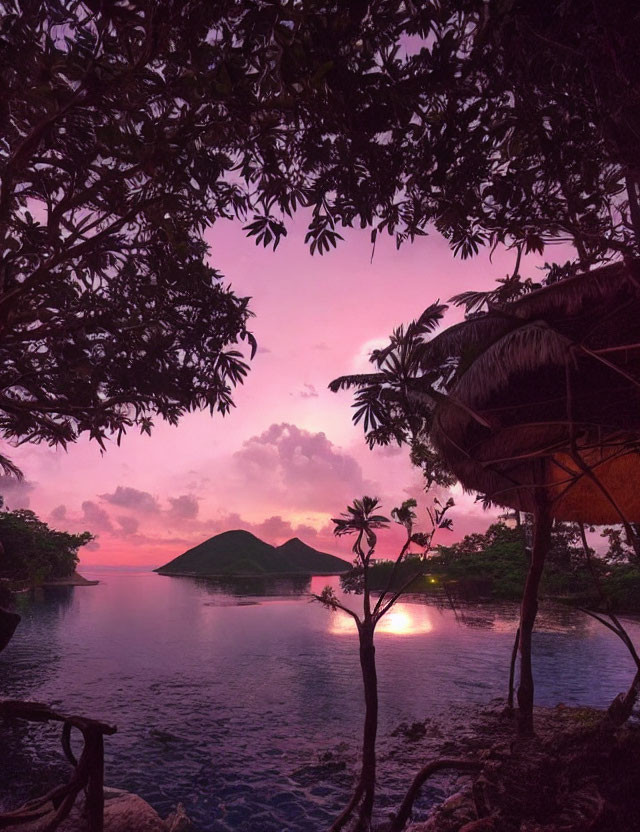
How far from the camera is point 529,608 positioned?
34.1ft

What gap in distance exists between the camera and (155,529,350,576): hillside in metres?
150

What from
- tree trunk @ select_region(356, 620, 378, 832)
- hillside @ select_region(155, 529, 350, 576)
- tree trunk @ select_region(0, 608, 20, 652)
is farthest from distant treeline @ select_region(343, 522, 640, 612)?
hillside @ select_region(155, 529, 350, 576)

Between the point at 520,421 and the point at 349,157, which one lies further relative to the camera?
the point at 520,421

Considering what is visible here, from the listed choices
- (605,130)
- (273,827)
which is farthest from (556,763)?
(273,827)

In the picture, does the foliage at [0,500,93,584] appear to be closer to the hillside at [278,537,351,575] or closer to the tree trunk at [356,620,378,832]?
the tree trunk at [356,620,378,832]

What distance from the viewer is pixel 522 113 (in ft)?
16.9

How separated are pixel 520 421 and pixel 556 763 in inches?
160

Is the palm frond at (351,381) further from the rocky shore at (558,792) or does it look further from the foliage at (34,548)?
the foliage at (34,548)

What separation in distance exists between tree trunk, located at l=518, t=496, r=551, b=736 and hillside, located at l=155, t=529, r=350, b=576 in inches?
5660

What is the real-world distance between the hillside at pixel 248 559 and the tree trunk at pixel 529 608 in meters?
144

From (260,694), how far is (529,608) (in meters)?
14.4

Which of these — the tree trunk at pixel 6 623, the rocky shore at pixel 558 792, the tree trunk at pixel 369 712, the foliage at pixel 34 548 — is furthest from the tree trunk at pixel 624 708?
the foliage at pixel 34 548

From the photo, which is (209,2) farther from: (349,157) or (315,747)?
(315,747)

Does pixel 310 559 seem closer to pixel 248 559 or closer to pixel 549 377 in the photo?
pixel 248 559
